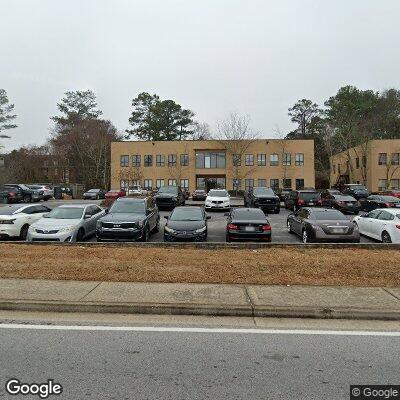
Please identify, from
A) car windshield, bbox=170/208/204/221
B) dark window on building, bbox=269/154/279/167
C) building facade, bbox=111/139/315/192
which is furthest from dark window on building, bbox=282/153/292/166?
car windshield, bbox=170/208/204/221

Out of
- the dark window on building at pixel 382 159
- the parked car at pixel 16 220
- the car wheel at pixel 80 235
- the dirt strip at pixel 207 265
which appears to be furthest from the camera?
the dark window on building at pixel 382 159

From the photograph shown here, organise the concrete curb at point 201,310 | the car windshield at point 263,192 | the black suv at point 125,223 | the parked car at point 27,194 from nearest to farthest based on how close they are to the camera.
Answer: the concrete curb at point 201,310
the black suv at point 125,223
the car windshield at point 263,192
the parked car at point 27,194

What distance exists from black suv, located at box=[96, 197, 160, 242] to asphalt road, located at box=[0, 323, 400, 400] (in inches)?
316

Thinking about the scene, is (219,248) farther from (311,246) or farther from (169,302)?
(169,302)

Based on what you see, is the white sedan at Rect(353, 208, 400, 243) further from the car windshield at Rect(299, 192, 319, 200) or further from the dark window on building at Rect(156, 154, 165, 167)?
the dark window on building at Rect(156, 154, 165, 167)

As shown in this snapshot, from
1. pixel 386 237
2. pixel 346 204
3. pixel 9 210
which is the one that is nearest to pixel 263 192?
pixel 346 204

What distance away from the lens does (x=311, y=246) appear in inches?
495

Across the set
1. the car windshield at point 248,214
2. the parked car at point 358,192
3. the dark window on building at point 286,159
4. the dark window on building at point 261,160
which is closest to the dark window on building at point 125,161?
the dark window on building at point 261,160

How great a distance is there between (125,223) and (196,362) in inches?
379

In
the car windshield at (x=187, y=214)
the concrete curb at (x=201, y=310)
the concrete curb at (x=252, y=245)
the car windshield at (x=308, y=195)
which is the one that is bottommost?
the concrete curb at (x=201, y=310)

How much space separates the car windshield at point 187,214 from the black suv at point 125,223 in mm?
1097

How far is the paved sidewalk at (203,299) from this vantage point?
21.1 ft

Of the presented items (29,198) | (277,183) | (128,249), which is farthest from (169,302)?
(277,183)

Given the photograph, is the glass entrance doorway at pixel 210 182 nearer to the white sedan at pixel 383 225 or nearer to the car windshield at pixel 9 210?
the white sedan at pixel 383 225
